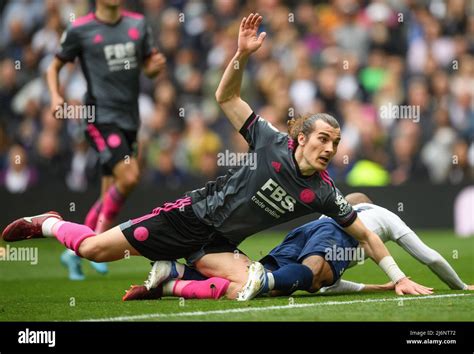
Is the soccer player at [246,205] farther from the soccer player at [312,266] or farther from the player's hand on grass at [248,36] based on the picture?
the soccer player at [312,266]

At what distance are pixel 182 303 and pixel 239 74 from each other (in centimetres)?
172

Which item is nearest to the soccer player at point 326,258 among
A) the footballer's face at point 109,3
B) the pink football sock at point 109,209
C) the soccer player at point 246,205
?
the soccer player at point 246,205

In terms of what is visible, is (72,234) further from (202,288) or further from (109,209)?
(109,209)

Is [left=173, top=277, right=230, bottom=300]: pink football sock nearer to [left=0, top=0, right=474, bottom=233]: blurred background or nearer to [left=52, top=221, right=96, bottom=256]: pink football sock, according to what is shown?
[left=52, top=221, right=96, bottom=256]: pink football sock

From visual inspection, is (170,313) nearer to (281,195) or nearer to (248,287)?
(248,287)

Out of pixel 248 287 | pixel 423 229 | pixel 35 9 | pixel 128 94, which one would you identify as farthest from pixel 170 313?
pixel 35 9

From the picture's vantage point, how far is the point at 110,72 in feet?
Answer: 37.3

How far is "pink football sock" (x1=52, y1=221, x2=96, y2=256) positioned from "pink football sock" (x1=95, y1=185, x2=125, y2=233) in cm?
221

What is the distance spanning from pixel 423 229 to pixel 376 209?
7.26 meters

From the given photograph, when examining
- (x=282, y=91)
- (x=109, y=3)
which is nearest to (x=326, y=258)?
(x=109, y=3)

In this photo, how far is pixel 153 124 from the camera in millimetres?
16656

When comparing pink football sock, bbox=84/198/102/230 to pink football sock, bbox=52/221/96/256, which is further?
pink football sock, bbox=84/198/102/230

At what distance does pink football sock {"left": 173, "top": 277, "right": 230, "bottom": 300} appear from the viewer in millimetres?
8094
